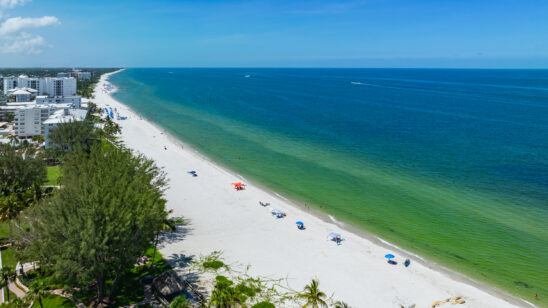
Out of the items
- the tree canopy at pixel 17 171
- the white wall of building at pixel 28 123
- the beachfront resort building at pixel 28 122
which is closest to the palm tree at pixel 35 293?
the tree canopy at pixel 17 171

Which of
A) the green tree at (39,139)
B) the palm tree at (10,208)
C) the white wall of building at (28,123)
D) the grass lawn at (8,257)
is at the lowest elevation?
the grass lawn at (8,257)

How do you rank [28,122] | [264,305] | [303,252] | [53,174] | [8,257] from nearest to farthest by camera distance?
[264,305]
[8,257]
[303,252]
[53,174]
[28,122]

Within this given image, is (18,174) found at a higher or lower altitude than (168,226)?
higher

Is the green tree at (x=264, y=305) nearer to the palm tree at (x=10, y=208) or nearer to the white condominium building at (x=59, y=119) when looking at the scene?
the palm tree at (x=10, y=208)

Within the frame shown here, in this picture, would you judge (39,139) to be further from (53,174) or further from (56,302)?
(56,302)

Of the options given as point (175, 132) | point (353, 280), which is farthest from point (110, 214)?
point (175, 132)

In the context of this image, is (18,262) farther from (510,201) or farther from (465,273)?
(510,201)

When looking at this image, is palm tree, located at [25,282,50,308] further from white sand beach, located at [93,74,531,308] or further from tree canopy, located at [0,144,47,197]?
tree canopy, located at [0,144,47,197]

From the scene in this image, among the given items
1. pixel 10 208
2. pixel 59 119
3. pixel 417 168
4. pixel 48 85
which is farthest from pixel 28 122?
pixel 48 85
